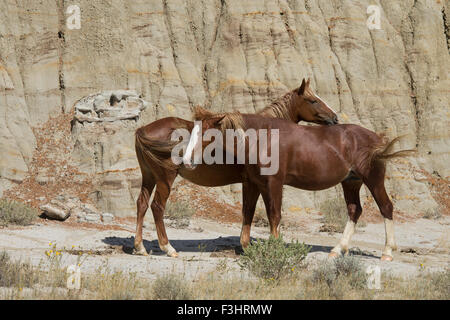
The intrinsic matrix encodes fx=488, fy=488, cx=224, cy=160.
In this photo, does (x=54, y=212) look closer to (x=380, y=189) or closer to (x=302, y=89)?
(x=302, y=89)

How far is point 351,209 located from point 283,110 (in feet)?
7.84

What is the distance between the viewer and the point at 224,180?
9.69 meters

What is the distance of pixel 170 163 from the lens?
9211 millimetres

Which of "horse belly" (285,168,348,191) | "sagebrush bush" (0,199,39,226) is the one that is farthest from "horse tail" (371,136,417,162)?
"sagebrush bush" (0,199,39,226)

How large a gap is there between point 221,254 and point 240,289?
3172mm

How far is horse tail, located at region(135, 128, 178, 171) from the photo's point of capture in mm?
9188

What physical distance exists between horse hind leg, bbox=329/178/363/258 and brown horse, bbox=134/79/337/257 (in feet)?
4.33

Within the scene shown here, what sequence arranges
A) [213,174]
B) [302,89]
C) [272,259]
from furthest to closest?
[302,89] < [213,174] < [272,259]

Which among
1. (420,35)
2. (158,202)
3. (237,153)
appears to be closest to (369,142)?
(237,153)

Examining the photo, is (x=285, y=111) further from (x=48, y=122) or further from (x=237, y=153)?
(x=48, y=122)

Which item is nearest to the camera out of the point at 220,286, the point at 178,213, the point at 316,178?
the point at 220,286

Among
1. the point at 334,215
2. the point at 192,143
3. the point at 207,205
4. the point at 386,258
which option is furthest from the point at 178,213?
the point at 386,258

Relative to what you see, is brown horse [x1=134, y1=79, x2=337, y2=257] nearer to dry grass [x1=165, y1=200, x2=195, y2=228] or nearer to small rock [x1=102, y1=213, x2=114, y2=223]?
small rock [x1=102, y1=213, x2=114, y2=223]

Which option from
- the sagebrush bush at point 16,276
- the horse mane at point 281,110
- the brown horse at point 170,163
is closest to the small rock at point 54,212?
the brown horse at point 170,163
